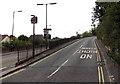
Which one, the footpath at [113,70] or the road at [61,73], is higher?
the footpath at [113,70]

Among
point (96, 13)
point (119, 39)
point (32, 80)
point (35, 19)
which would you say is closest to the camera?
point (32, 80)

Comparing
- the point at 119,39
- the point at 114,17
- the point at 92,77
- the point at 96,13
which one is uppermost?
the point at 96,13

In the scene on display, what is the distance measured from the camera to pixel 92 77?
16875 millimetres

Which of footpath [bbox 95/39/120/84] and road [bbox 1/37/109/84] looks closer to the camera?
footpath [bbox 95/39/120/84]

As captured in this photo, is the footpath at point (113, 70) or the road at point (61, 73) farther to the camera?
the road at point (61, 73)

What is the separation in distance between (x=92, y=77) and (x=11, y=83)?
19.2 ft

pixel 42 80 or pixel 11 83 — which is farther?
pixel 42 80

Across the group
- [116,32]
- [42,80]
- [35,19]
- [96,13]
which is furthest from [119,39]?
[96,13]

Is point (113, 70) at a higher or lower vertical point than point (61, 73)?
higher

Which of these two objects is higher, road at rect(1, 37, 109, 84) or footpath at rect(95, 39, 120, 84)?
footpath at rect(95, 39, 120, 84)

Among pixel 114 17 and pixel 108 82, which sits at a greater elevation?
pixel 114 17

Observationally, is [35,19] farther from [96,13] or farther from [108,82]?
[96,13]

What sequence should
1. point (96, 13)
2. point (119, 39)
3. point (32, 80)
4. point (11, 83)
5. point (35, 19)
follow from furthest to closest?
point (96, 13) < point (35, 19) < point (119, 39) < point (32, 80) < point (11, 83)

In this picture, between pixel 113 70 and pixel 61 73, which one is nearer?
pixel 61 73
